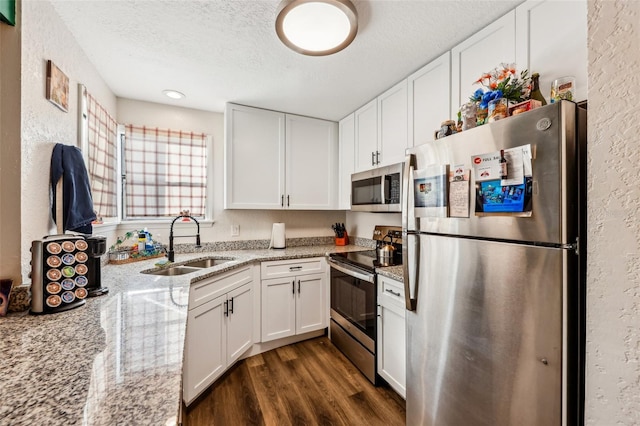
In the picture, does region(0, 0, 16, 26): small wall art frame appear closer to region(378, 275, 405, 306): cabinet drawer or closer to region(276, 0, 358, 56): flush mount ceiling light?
region(276, 0, 358, 56): flush mount ceiling light

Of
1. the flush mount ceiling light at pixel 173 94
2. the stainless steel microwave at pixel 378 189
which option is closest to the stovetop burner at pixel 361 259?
the stainless steel microwave at pixel 378 189

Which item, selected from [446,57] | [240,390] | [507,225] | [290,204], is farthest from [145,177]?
[507,225]

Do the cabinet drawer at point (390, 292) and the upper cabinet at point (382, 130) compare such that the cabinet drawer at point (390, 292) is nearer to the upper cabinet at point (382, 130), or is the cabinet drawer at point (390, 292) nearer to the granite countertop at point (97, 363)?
the upper cabinet at point (382, 130)

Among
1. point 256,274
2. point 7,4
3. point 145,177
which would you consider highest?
point 7,4

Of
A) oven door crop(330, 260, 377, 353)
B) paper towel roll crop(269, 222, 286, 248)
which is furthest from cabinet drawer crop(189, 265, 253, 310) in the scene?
oven door crop(330, 260, 377, 353)

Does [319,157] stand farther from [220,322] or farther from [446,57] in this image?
[220,322]

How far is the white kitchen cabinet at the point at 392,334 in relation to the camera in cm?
171

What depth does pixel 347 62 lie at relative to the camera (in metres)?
1.86

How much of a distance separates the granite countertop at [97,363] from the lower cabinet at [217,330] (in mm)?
525

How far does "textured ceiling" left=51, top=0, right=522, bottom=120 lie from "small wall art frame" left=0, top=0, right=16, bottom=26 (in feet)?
1.10

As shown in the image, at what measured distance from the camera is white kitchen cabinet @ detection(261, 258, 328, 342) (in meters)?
2.39

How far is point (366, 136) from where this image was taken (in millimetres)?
2580

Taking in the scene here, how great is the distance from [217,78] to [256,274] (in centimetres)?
165

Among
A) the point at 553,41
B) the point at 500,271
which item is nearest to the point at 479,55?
the point at 553,41
